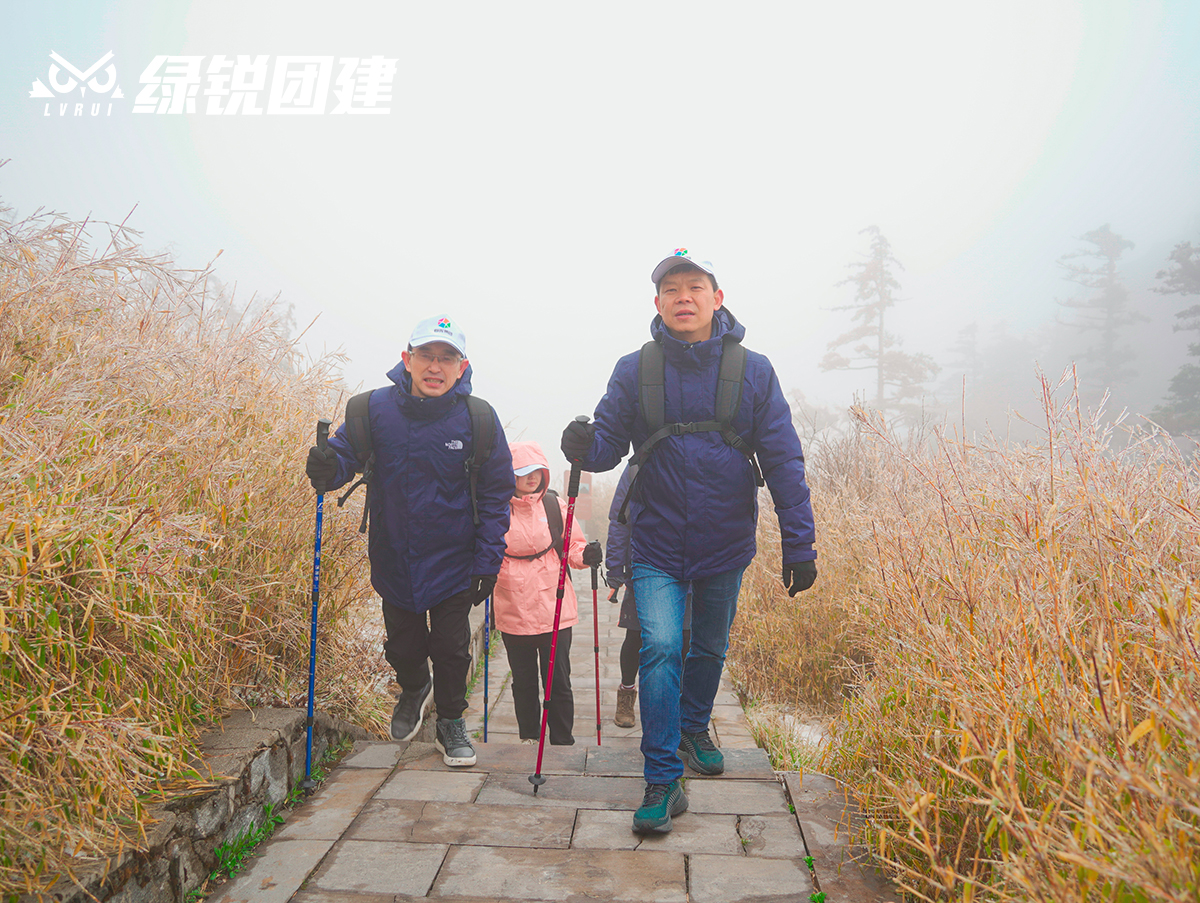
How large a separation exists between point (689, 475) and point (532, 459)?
1.83 m

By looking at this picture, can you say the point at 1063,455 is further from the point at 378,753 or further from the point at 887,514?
the point at 378,753

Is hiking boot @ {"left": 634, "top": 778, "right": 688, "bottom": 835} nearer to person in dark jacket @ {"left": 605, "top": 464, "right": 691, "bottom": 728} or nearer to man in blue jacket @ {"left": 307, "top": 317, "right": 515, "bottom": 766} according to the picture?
person in dark jacket @ {"left": 605, "top": 464, "right": 691, "bottom": 728}

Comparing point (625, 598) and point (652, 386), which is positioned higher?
point (652, 386)

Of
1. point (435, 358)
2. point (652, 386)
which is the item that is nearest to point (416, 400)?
point (435, 358)

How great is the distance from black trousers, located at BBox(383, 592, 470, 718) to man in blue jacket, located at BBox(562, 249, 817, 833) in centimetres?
98

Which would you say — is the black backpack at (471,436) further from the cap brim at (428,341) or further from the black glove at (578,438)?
the black glove at (578,438)

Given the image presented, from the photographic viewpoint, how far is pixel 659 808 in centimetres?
262

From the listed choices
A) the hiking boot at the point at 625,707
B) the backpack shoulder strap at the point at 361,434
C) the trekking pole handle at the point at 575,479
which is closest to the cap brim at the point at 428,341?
the backpack shoulder strap at the point at 361,434

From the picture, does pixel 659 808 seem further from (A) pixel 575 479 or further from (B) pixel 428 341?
(B) pixel 428 341

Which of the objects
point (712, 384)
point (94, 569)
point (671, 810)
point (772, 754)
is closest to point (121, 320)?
point (94, 569)

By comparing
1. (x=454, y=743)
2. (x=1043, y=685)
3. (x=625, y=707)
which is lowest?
(x=625, y=707)

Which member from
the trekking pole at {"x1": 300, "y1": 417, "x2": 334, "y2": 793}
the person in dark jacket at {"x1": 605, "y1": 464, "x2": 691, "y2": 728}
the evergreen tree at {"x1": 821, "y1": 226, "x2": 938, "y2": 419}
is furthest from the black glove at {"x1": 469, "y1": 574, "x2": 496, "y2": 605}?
the evergreen tree at {"x1": 821, "y1": 226, "x2": 938, "y2": 419}

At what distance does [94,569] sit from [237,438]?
188 cm

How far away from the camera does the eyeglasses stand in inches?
131
